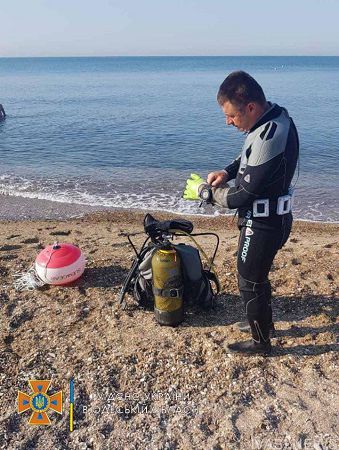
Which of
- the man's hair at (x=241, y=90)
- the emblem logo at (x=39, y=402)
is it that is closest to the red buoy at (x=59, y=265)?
the emblem logo at (x=39, y=402)

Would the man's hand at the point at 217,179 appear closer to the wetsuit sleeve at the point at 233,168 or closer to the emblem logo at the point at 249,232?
the wetsuit sleeve at the point at 233,168

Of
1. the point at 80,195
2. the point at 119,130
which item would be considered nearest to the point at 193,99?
the point at 119,130

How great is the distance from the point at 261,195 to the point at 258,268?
0.70 meters

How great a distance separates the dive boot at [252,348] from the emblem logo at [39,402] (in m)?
1.74

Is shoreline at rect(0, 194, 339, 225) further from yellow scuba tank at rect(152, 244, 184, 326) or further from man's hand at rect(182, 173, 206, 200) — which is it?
man's hand at rect(182, 173, 206, 200)

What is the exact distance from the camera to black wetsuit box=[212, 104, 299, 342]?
11.3 feet

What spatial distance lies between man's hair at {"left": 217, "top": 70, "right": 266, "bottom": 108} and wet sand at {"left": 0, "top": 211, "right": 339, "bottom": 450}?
245 cm

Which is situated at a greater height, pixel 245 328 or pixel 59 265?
pixel 59 265

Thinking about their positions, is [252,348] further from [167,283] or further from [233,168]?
[233,168]

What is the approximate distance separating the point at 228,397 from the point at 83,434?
128cm

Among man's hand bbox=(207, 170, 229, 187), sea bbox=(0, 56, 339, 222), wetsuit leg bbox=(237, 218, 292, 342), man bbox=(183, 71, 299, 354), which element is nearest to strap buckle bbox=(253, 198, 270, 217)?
man bbox=(183, 71, 299, 354)

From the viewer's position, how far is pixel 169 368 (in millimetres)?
4164

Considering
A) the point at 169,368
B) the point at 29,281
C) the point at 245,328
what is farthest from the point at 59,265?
the point at 245,328

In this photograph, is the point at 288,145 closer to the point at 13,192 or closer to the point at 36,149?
the point at 13,192
